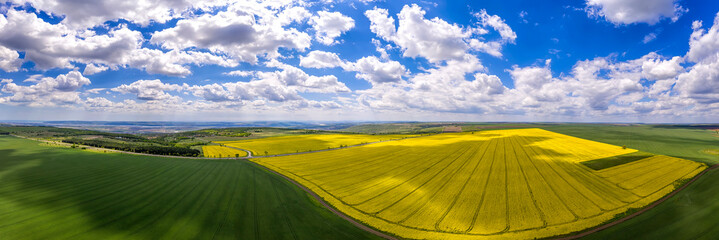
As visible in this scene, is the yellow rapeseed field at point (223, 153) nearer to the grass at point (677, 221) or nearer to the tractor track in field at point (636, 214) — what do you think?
the tractor track in field at point (636, 214)

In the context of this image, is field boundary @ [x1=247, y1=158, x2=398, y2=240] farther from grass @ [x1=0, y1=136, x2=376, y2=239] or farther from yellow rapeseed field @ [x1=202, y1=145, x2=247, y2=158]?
yellow rapeseed field @ [x1=202, y1=145, x2=247, y2=158]

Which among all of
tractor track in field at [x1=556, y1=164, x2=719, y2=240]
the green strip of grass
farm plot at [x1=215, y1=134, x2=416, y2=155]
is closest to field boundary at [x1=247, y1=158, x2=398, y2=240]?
tractor track in field at [x1=556, y1=164, x2=719, y2=240]

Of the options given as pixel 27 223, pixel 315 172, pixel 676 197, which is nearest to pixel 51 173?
pixel 27 223

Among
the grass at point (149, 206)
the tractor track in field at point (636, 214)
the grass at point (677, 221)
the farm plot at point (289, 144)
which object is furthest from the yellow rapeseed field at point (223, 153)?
the grass at point (677, 221)

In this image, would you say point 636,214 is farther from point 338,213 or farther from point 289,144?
point 289,144

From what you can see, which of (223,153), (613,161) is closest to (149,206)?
(223,153)
